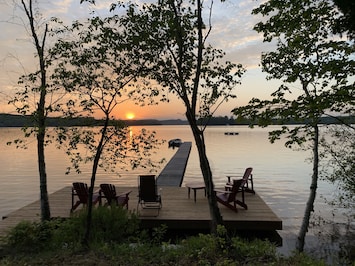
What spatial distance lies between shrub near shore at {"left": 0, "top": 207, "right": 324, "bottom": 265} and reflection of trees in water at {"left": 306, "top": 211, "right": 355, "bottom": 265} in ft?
11.4

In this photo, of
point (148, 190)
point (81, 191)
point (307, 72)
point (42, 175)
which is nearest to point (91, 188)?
point (42, 175)

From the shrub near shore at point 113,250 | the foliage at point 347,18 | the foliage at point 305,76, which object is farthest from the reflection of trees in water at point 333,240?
the foliage at point 347,18

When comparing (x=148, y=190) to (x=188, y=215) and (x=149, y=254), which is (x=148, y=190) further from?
(x=149, y=254)

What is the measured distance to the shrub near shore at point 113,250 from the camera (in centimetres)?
495

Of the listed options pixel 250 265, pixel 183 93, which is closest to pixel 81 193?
pixel 183 93

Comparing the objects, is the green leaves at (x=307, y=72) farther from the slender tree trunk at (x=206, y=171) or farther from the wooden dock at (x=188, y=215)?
the wooden dock at (x=188, y=215)

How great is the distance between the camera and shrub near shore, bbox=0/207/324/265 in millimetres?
4945

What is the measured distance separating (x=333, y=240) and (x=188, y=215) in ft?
15.8

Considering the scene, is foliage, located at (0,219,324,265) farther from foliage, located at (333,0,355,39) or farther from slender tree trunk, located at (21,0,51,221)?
foliage, located at (333,0,355,39)

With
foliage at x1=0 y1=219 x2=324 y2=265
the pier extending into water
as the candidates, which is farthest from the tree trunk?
Result: foliage at x1=0 y1=219 x2=324 y2=265

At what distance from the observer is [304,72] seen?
17.1ft

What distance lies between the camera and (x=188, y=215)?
28.6 ft

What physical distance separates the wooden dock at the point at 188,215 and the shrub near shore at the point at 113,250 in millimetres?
1931

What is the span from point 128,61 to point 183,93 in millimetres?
1252
